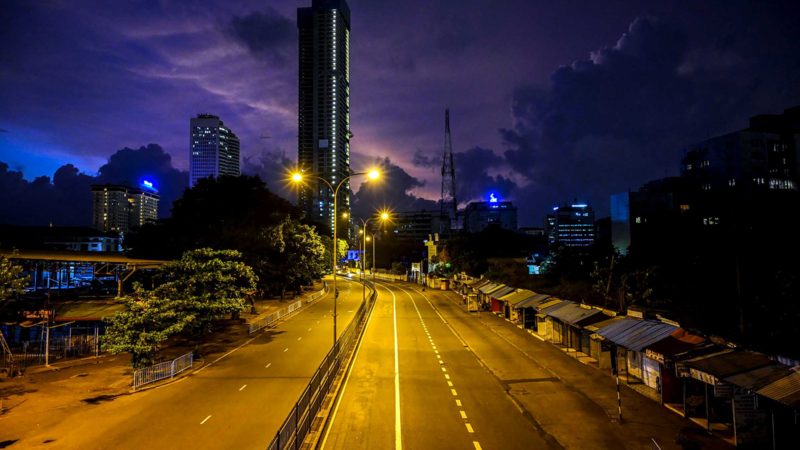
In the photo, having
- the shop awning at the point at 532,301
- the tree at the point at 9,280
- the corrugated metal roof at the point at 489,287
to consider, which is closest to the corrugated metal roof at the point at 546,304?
the shop awning at the point at 532,301

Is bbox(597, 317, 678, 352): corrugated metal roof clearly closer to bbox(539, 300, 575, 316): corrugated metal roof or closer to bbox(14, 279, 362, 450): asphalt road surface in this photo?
bbox(539, 300, 575, 316): corrugated metal roof

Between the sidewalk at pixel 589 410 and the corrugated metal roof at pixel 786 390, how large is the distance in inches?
96.9

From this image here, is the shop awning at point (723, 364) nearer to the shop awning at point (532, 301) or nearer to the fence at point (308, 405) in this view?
the fence at point (308, 405)

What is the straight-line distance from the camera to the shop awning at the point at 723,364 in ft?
46.0

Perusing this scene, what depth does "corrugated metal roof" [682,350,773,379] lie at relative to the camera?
46.0ft

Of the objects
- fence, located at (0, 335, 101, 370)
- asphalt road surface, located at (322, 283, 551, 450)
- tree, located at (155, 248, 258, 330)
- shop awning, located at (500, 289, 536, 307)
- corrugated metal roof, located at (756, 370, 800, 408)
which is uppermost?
tree, located at (155, 248, 258, 330)

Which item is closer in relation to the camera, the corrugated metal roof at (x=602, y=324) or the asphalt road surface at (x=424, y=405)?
the asphalt road surface at (x=424, y=405)

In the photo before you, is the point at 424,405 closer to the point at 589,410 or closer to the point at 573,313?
the point at 589,410

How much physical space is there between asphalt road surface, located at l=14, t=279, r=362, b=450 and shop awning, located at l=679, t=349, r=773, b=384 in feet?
45.4

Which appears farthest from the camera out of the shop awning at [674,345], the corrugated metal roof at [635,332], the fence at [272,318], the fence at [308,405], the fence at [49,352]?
the fence at [272,318]

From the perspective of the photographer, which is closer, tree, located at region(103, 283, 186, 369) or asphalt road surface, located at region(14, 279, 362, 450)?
asphalt road surface, located at region(14, 279, 362, 450)

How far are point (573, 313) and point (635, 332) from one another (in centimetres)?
781

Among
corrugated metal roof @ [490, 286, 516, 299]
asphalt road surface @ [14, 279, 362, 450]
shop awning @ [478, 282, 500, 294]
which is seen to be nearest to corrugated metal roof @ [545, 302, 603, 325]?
asphalt road surface @ [14, 279, 362, 450]

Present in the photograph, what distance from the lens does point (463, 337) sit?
35344 mm
